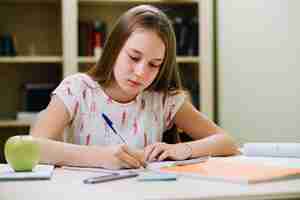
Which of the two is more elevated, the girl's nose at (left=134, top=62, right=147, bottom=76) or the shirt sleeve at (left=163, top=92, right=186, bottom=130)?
the girl's nose at (left=134, top=62, right=147, bottom=76)

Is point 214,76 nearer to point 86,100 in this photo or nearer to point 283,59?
point 283,59

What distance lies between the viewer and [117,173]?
137 centimetres

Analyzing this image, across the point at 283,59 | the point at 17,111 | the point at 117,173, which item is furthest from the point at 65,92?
the point at 17,111

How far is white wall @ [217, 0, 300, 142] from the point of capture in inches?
111

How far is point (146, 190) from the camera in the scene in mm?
1141

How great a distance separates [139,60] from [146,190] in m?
0.70

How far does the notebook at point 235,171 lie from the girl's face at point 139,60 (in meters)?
0.37

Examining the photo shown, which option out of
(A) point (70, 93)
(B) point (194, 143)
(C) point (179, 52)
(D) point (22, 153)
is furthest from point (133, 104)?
(C) point (179, 52)

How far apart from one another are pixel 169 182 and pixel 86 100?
75 cm

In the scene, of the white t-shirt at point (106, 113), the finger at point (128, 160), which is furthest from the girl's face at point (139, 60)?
the finger at point (128, 160)

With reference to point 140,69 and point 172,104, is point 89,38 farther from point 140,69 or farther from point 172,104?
point 140,69

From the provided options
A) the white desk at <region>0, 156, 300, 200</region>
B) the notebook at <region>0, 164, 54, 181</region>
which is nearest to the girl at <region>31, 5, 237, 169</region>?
the notebook at <region>0, 164, 54, 181</region>

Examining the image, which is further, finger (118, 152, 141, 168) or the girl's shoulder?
the girl's shoulder

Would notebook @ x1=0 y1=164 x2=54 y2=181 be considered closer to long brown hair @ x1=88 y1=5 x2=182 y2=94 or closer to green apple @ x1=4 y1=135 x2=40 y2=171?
green apple @ x1=4 y1=135 x2=40 y2=171
